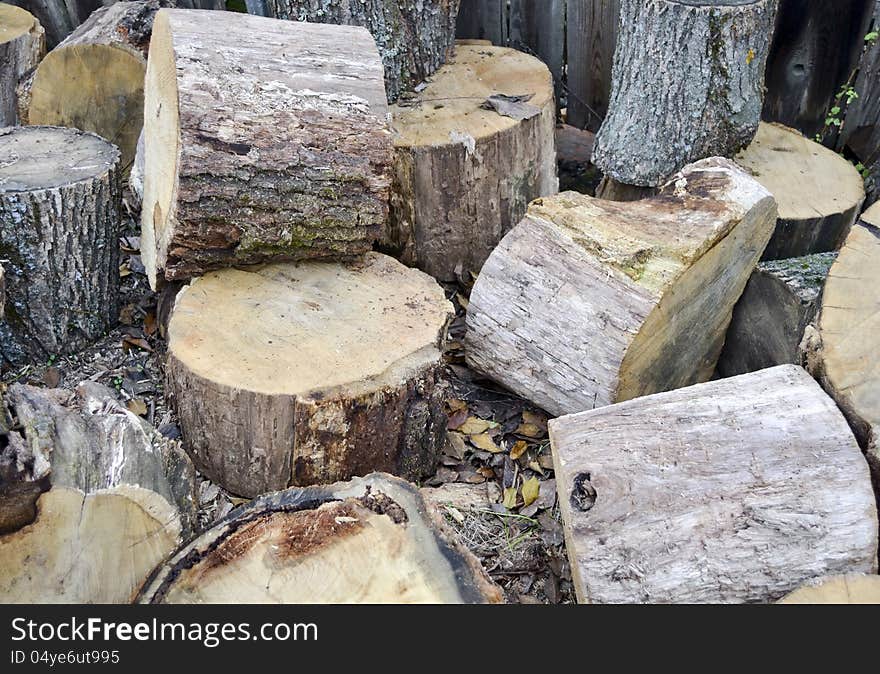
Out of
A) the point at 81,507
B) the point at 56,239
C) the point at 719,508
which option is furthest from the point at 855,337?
the point at 56,239

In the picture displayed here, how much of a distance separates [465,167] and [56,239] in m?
1.49

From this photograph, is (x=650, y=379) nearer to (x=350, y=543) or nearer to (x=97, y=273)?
(x=350, y=543)

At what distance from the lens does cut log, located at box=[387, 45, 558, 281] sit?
128 inches

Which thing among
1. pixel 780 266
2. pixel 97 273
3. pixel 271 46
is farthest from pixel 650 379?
pixel 97 273

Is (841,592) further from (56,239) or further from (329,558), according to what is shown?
(56,239)

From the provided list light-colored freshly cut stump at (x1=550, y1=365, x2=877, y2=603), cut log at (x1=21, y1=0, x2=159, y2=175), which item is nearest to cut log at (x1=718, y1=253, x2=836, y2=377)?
light-colored freshly cut stump at (x1=550, y1=365, x2=877, y2=603)

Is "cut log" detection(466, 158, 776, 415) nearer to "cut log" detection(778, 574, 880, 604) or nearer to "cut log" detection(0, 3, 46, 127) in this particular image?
"cut log" detection(778, 574, 880, 604)

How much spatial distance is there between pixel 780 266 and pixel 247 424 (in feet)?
6.13

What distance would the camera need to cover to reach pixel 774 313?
2.91 m

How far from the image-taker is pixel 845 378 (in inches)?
82.0

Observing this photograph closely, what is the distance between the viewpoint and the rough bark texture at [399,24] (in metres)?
3.39

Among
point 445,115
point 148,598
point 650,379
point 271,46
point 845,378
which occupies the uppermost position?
point 271,46

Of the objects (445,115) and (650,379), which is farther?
(445,115)
